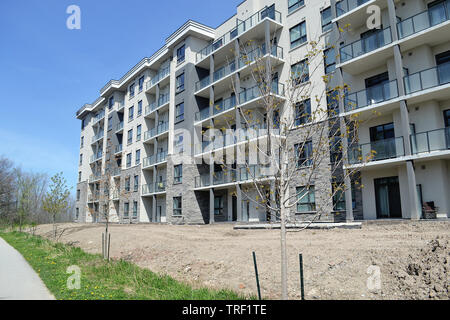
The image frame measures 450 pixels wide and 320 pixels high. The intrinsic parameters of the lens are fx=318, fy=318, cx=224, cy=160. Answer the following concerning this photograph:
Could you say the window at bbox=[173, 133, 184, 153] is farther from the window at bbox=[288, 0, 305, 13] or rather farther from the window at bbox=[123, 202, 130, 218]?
the window at bbox=[288, 0, 305, 13]

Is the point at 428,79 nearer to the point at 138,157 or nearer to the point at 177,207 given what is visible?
the point at 177,207

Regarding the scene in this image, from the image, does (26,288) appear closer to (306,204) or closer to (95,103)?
(306,204)

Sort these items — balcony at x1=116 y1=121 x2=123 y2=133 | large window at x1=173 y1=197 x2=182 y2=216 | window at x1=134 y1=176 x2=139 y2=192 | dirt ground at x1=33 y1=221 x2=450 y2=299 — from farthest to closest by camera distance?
balcony at x1=116 y1=121 x2=123 y2=133
window at x1=134 y1=176 x2=139 y2=192
large window at x1=173 y1=197 x2=182 y2=216
dirt ground at x1=33 y1=221 x2=450 y2=299

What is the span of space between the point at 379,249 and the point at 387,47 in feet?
45.9

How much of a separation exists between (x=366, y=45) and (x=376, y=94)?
10.8 ft

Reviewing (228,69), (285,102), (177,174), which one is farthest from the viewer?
(177,174)

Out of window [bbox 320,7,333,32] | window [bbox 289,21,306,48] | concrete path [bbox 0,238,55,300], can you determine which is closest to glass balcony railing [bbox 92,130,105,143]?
window [bbox 289,21,306,48]

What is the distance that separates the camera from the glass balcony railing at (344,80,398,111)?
1836 cm

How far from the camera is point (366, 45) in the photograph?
65.3 ft

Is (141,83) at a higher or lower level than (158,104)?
higher

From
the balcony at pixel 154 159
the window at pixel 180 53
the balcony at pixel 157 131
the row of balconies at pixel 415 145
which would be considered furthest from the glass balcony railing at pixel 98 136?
the row of balconies at pixel 415 145

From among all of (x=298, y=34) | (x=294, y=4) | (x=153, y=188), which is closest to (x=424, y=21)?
(x=298, y=34)

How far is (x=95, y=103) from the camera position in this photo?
55344 mm

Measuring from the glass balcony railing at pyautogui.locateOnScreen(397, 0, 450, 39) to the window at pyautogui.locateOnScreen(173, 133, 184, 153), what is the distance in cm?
2097
